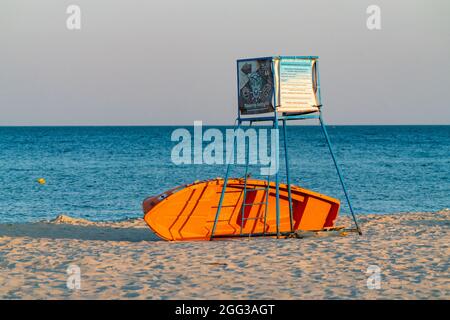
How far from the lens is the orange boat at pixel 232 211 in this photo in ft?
44.2

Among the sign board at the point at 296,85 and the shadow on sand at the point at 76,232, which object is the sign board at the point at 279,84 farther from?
the shadow on sand at the point at 76,232

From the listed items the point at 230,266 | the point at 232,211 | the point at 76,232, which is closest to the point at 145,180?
the point at 76,232

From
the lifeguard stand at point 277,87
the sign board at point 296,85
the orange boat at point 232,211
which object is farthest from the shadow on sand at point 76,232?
the sign board at point 296,85

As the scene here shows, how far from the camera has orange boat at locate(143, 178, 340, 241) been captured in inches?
530

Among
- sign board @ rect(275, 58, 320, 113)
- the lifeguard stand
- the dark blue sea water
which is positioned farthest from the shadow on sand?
the dark blue sea water

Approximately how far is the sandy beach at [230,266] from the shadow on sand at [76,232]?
0.40ft

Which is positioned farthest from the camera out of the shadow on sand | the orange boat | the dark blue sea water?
the dark blue sea water

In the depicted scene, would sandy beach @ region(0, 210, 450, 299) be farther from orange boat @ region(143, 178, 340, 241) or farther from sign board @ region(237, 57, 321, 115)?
sign board @ region(237, 57, 321, 115)

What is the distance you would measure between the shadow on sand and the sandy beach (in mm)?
122

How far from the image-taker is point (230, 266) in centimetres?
1025

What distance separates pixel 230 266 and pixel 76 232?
608 cm

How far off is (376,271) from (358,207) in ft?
48.3

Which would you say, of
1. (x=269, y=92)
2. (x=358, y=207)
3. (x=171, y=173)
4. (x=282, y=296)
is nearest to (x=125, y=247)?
(x=269, y=92)
